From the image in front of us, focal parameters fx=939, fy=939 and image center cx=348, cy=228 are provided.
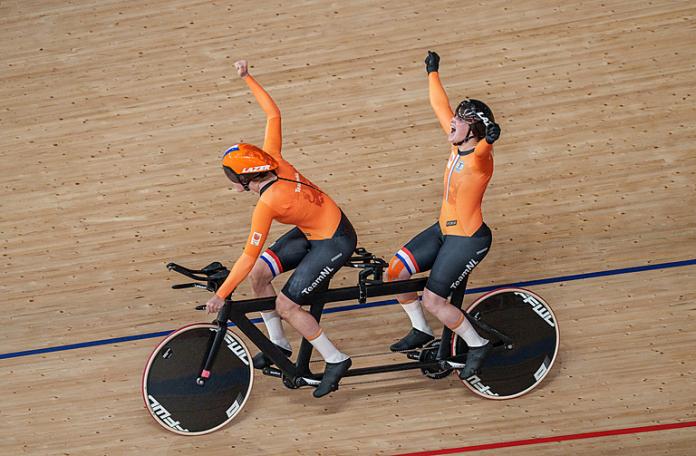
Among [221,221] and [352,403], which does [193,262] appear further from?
[352,403]

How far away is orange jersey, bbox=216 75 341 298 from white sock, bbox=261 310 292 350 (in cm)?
50

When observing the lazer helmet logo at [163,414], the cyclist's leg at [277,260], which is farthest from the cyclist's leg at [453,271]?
the lazer helmet logo at [163,414]

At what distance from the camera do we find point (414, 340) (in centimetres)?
523

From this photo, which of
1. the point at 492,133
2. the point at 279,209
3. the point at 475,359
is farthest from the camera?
the point at 475,359

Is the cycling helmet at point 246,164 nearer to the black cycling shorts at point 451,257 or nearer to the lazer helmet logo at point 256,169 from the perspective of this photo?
the lazer helmet logo at point 256,169

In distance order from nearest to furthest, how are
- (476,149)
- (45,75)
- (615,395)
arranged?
(476,149)
(615,395)
(45,75)

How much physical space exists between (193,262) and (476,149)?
6.66 ft

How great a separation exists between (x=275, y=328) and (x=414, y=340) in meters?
0.78

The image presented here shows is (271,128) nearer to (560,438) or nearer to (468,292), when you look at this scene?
(468,292)

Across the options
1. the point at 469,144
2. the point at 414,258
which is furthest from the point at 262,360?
the point at 469,144

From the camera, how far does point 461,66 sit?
19.4 ft

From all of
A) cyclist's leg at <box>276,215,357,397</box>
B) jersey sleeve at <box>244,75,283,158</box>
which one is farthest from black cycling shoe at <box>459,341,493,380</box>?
jersey sleeve at <box>244,75,283,158</box>

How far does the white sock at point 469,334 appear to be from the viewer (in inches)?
195

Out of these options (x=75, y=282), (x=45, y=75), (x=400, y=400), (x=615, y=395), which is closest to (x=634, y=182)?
(x=615, y=395)
